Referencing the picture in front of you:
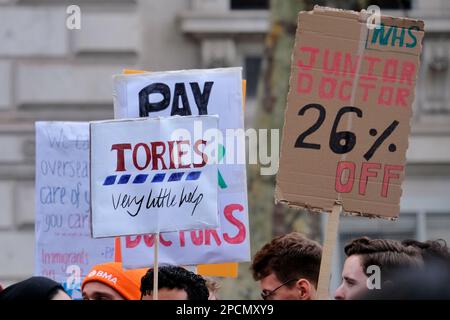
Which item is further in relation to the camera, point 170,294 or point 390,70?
point 170,294

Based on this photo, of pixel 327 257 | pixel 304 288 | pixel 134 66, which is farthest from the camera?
pixel 134 66

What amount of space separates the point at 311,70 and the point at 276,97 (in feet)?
17.0

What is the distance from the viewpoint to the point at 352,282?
4621 millimetres

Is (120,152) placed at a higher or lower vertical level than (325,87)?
lower

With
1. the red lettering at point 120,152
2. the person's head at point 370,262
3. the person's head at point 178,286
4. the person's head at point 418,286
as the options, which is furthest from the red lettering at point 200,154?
the person's head at point 418,286

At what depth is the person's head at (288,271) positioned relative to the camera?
16.7ft

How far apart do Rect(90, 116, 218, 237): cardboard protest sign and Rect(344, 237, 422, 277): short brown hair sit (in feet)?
Result: 1.61

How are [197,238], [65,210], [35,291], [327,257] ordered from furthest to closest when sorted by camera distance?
[65,210], [197,238], [327,257], [35,291]

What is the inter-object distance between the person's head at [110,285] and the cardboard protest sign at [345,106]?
0.84 m

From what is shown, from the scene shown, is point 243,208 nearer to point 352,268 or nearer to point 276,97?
point 352,268

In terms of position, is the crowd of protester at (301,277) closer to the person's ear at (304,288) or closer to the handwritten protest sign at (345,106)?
the person's ear at (304,288)

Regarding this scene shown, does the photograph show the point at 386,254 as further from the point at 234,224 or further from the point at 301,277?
the point at 234,224

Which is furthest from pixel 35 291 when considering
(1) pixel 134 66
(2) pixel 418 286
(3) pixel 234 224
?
(1) pixel 134 66

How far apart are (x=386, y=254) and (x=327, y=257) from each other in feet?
1.14
